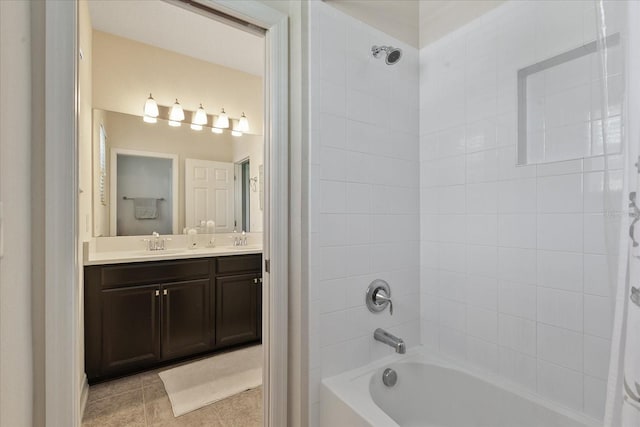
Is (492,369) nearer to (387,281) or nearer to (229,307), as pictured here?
(387,281)

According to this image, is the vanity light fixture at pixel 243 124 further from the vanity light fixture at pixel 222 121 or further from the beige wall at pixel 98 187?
the beige wall at pixel 98 187

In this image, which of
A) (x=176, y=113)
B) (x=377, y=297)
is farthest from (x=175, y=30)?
(x=377, y=297)

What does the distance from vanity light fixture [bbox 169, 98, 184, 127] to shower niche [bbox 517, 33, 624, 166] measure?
2.68 m

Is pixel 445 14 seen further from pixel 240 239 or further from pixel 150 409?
pixel 150 409

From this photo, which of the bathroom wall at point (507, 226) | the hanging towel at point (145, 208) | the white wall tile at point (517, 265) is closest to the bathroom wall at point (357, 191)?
the bathroom wall at point (507, 226)

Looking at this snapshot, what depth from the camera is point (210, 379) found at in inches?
88.3

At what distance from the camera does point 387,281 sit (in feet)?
5.38

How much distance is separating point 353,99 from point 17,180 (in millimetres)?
1284

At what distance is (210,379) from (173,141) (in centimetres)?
209

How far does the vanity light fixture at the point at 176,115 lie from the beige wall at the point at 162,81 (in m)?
0.06

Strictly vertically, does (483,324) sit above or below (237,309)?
above

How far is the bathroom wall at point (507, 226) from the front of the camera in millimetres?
1190

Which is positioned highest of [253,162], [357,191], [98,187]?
Result: [253,162]

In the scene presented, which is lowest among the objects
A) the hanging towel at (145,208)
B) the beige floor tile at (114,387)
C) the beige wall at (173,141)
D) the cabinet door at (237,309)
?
the beige floor tile at (114,387)
